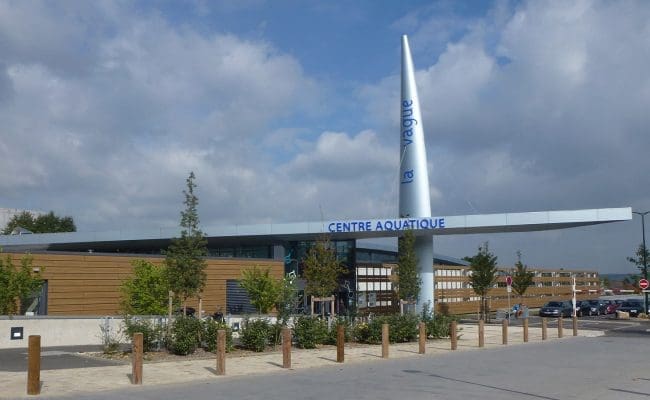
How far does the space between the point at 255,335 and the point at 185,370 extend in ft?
16.9

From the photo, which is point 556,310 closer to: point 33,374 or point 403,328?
point 403,328

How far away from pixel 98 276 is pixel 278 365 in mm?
16858

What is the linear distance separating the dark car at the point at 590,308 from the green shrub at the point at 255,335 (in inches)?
1735

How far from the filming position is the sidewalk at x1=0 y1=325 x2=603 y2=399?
14.0 metres

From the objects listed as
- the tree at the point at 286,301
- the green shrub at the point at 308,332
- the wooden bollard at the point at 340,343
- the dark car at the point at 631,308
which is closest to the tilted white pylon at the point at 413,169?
the tree at the point at 286,301

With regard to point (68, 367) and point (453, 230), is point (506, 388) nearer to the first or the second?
point (68, 367)

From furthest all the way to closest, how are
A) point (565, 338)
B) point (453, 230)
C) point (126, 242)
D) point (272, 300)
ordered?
point (126, 242) → point (453, 230) → point (565, 338) → point (272, 300)

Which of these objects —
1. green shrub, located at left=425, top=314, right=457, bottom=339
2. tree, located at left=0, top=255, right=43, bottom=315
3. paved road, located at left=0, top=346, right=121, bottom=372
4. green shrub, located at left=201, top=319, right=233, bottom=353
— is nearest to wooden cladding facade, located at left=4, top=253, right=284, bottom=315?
tree, located at left=0, top=255, right=43, bottom=315

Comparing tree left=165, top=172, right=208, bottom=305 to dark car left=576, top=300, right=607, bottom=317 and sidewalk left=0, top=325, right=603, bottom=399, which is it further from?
dark car left=576, top=300, right=607, bottom=317

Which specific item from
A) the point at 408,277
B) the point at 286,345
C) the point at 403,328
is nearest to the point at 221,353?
the point at 286,345

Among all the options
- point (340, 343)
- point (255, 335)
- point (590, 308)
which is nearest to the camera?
point (340, 343)

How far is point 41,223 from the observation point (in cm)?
8988

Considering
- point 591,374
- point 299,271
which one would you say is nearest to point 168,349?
point 591,374

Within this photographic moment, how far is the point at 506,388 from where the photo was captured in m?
14.6
